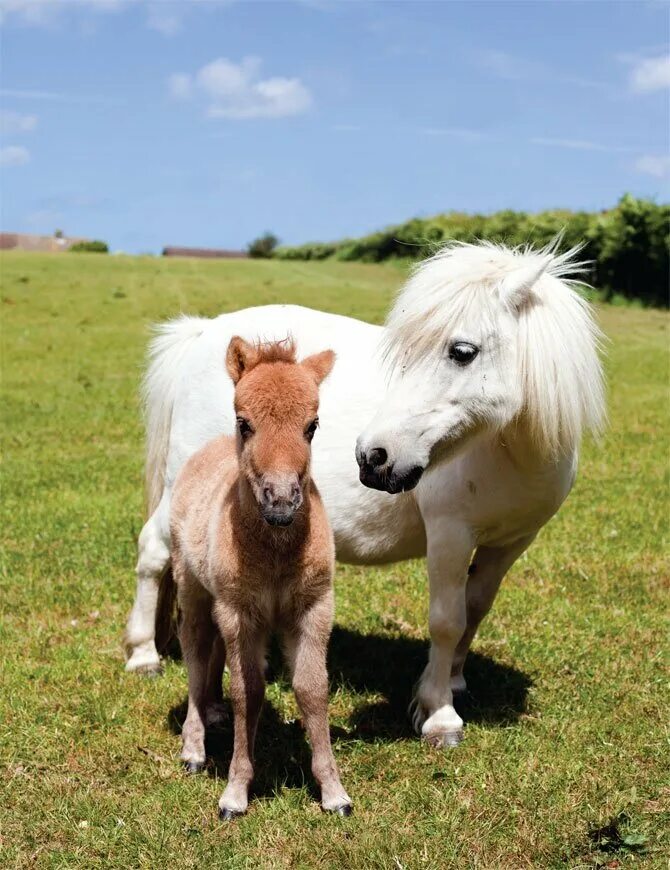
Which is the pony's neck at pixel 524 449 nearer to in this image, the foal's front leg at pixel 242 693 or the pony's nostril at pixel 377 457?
the pony's nostril at pixel 377 457

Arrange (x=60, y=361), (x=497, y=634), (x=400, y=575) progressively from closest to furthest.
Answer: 1. (x=497, y=634)
2. (x=400, y=575)
3. (x=60, y=361)

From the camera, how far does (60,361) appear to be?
18.3 metres

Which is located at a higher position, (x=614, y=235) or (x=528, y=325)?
(x=614, y=235)

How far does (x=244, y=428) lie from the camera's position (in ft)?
12.4

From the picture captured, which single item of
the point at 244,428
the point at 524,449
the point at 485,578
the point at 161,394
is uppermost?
the point at 244,428

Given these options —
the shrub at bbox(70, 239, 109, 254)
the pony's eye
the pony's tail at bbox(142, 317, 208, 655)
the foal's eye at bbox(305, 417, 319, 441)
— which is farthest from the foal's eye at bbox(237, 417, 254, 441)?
the shrub at bbox(70, 239, 109, 254)

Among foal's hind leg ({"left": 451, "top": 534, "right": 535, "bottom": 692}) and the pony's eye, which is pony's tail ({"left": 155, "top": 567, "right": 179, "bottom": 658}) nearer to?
foal's hind leg ({"left": 451, "top": 534, "right": 535, "bottom": 692})

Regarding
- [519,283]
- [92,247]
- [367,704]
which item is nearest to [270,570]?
[519,283]

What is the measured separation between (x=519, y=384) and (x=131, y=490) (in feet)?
21.0

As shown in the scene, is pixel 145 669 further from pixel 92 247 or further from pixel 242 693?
pixel 92 247

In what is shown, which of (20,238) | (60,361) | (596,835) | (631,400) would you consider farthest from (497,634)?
(20,238)

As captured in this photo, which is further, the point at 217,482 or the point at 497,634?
the point at 497,634

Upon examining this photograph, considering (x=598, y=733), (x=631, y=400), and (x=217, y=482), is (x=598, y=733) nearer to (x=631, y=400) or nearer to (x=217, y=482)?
(x=217, y=482)

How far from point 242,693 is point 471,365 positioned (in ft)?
5.46
